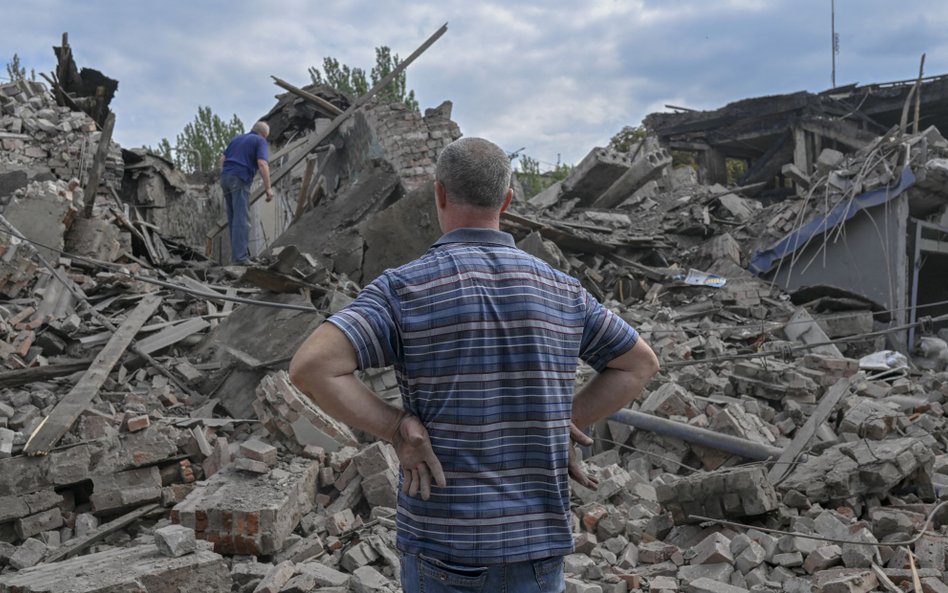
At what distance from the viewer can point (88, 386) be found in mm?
6008

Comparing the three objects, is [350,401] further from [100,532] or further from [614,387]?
[100,532]

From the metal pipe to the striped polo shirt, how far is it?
3.68 meters

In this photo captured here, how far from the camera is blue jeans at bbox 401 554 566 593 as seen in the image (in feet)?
5.74

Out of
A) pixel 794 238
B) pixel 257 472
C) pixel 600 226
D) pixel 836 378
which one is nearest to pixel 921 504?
pixel 836 378

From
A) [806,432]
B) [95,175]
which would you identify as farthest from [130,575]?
[95,175]

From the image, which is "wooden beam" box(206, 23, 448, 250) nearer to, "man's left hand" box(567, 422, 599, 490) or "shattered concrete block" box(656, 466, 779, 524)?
"shattered concrete block" box(656, 466, 779, 524)

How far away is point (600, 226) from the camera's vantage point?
12602 millimetres

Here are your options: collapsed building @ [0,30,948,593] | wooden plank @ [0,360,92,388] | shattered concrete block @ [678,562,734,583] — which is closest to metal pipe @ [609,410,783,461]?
collapsed building @ [0,30,948,593]

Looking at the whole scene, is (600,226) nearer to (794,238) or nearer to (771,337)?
(794,238)

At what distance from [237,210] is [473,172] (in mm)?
9610

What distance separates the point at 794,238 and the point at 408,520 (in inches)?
427

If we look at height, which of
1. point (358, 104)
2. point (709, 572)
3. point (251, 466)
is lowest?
point (709, 572)

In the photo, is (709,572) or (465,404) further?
(709,572)

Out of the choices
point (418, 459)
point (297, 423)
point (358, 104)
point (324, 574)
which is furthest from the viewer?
point (358, 104)
